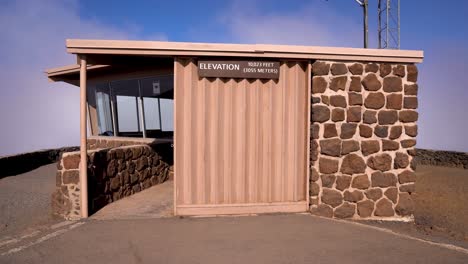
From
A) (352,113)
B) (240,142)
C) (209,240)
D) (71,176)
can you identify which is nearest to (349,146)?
(352,113)

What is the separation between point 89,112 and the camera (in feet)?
41.9

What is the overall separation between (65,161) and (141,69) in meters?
5.09

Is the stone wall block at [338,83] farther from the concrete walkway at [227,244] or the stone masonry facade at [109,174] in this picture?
the stone masonry facade at [109,174]

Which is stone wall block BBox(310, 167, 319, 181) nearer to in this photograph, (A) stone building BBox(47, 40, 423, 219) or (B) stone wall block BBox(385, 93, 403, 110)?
(A) stone building BBox(47, 40, 423, 219)

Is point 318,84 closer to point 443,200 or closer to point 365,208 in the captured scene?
point 365,208

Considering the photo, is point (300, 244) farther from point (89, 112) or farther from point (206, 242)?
point (89, 112)

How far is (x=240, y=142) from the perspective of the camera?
214 inches

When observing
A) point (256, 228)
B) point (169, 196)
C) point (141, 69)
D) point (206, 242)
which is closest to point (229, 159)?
point (256, 228)

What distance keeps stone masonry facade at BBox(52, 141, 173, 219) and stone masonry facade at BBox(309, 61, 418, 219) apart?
11.9 feet

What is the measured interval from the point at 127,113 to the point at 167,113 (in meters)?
1.57

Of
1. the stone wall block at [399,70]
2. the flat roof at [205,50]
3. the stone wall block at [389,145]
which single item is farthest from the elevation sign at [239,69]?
the stone wall block at [389,145]

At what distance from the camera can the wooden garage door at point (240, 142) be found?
17.4ft

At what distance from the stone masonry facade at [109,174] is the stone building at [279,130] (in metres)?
0.02

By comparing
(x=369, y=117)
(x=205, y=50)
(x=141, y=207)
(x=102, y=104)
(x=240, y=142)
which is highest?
(x=205, y=50)
